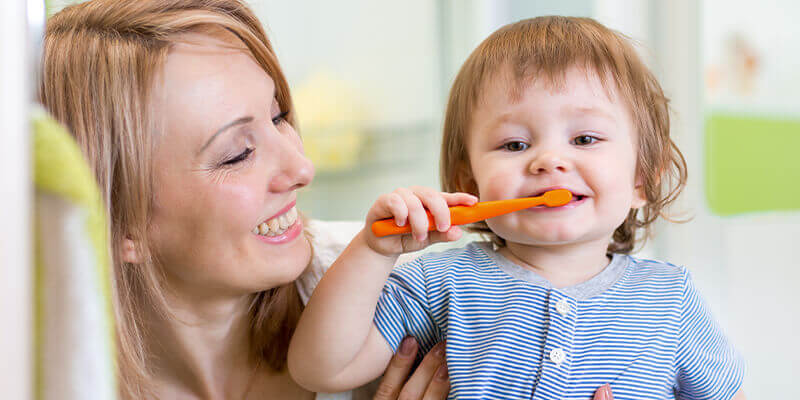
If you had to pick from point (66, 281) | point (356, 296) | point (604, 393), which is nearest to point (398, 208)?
point (356, 296)

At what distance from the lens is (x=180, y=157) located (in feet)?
2.78

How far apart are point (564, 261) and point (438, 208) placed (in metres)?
0.24

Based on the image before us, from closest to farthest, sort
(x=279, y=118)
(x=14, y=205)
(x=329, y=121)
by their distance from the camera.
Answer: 1. (x=14, y=205)
2. (x=279, y=118)
3. (x=329, y=121)

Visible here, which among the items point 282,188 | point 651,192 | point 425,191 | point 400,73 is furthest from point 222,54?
point 400,73

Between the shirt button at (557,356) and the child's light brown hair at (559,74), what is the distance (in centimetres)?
25

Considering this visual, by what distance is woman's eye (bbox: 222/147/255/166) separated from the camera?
86 cm

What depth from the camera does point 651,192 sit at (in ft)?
3.34

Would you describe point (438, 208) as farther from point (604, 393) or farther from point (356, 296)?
point (604, 393)

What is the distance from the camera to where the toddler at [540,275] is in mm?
843

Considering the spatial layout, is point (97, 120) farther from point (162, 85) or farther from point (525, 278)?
point (525, 278)

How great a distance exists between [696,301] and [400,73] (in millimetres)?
1880

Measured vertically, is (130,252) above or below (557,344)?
above

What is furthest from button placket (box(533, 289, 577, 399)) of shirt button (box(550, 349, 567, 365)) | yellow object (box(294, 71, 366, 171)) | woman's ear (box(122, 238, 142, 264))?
yellow object (box(294, 71, 366, 171))

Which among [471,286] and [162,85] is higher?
[162,85]
